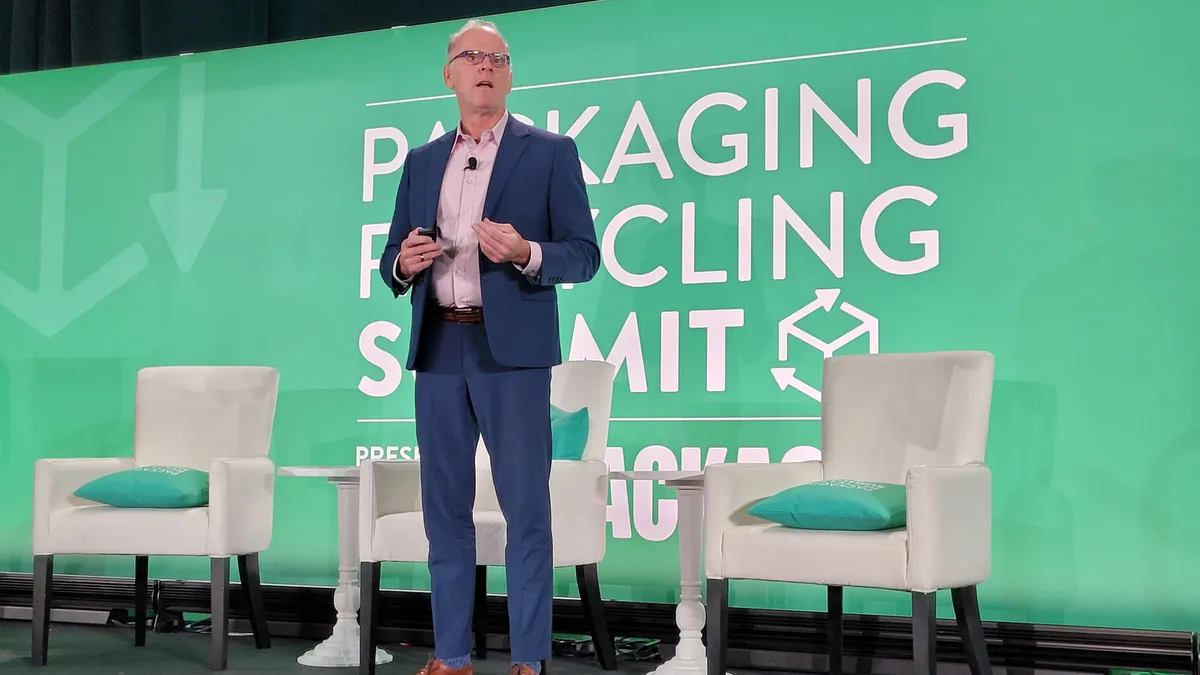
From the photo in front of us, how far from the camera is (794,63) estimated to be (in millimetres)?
3918

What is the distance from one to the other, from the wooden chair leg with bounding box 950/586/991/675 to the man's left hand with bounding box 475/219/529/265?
1.46m

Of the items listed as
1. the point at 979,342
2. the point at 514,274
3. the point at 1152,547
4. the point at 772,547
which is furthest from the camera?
the point at 979,342

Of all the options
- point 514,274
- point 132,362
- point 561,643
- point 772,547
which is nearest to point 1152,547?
point 772,547

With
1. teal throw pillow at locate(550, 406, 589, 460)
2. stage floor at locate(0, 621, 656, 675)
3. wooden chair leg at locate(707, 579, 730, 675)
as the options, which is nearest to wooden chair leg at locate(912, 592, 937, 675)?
wooden chair leg at locate(707, 579, 730, 675)

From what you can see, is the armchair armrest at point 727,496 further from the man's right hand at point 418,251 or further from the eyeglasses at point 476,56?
the eyeglasses at point 476,56

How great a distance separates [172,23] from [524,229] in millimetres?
3297

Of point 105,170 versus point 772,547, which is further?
point 105,170

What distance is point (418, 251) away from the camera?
8.04 feet

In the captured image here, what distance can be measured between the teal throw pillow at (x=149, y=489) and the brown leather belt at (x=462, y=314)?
56.4 inches

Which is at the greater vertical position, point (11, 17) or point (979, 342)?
point (11, 17)

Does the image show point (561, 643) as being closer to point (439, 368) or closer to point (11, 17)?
point (439, 368)

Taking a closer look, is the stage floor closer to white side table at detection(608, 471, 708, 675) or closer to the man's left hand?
white side table at detection(608, 471, 708, 675)

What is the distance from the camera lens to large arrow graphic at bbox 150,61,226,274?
473 cm

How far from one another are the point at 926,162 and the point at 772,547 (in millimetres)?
1453
